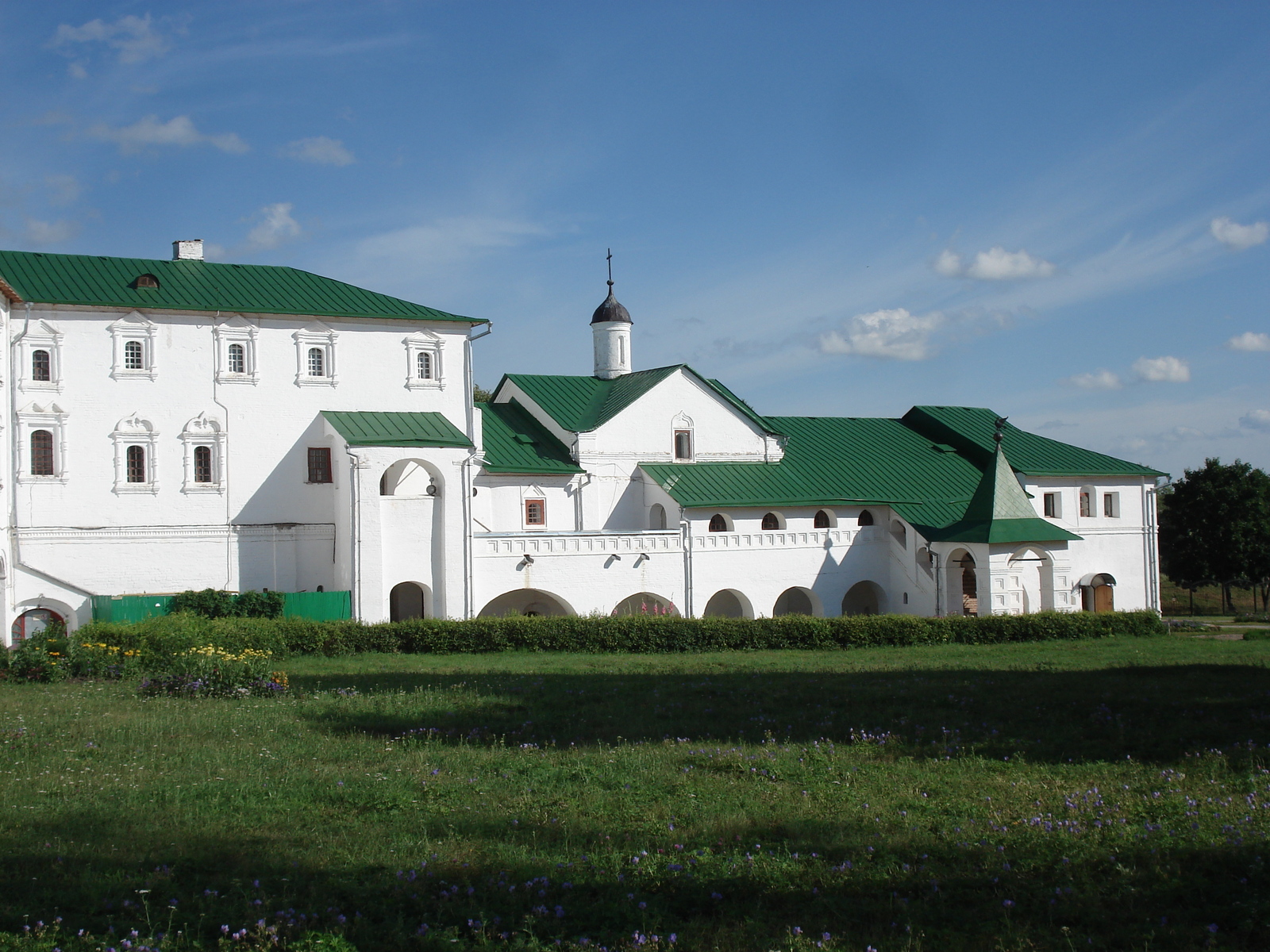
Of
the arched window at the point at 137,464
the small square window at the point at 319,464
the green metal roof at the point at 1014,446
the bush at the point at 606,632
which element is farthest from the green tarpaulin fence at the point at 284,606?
the green metal roof at the point at 1014,446

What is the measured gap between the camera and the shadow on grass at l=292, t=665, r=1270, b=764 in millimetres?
11180

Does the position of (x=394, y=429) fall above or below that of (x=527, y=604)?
above

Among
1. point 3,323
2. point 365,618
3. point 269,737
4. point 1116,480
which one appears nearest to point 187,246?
point 3,323

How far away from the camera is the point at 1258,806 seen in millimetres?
7996

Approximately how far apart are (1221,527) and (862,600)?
20.4 m

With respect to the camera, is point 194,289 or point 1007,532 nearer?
point 194,289

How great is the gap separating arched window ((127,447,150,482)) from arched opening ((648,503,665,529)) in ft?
45.6

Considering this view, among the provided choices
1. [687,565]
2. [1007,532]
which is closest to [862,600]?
[1007,532]

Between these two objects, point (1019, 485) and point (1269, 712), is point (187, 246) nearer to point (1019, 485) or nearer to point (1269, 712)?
point (1019, 485)

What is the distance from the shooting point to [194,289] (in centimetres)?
2741

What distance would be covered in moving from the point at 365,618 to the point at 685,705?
14105 mm

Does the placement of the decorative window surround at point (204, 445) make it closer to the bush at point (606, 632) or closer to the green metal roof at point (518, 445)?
the bush at point (606, 632)

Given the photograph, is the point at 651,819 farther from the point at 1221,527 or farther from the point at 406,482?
the point at 1221,527

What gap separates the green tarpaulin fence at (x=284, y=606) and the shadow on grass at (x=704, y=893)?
1783 cm
